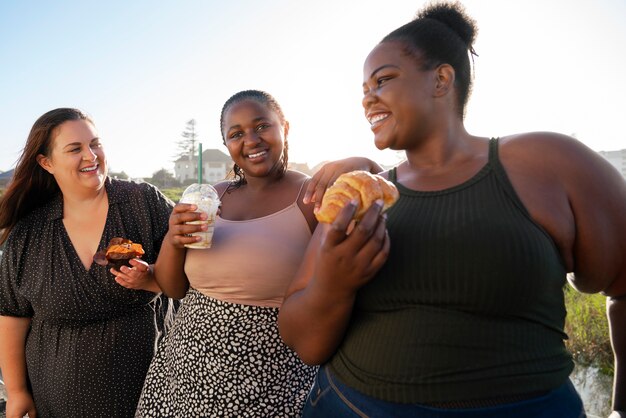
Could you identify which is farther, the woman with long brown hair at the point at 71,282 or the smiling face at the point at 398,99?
the woman with long brown hair at the point at 71,282

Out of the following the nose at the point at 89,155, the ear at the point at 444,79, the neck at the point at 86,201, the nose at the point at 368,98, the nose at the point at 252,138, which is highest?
the ear at the point at 444,79

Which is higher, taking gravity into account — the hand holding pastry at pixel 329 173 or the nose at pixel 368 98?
the nose at pixel 368 98

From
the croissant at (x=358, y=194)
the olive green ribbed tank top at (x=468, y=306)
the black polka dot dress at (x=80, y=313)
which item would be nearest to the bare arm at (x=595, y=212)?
the olive green ribbed tank top at (x=468, y=306)

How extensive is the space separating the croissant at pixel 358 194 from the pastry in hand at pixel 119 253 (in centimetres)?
165

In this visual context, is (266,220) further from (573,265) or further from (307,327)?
(573,265)

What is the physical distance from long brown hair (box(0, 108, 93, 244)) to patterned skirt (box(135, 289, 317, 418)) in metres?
1.60

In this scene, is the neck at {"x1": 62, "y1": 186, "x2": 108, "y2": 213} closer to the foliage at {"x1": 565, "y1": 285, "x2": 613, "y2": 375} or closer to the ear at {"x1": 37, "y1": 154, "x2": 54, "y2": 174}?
the ear at {"x1": 37, "y1": 154, "x2": 54, "y2": 174}

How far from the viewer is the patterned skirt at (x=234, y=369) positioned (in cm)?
211

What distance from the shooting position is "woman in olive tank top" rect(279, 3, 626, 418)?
4.21ft

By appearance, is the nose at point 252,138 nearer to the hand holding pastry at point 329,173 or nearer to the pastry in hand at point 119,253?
the hand holding pastry at point 329,173

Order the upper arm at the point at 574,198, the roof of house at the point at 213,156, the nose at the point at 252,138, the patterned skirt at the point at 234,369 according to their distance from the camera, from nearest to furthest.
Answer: the upper arm at the point at 574,198 < the patterned skirt at the point at 234,369 < the nose at the point at 252,138 < the roof of house at the point at 213,156

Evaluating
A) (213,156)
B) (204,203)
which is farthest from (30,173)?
(213,156)

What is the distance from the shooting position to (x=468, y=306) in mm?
1295

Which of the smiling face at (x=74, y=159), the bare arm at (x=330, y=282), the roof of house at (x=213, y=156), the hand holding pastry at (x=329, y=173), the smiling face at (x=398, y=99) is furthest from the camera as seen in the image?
the roof of house at (x=213, y=156)
